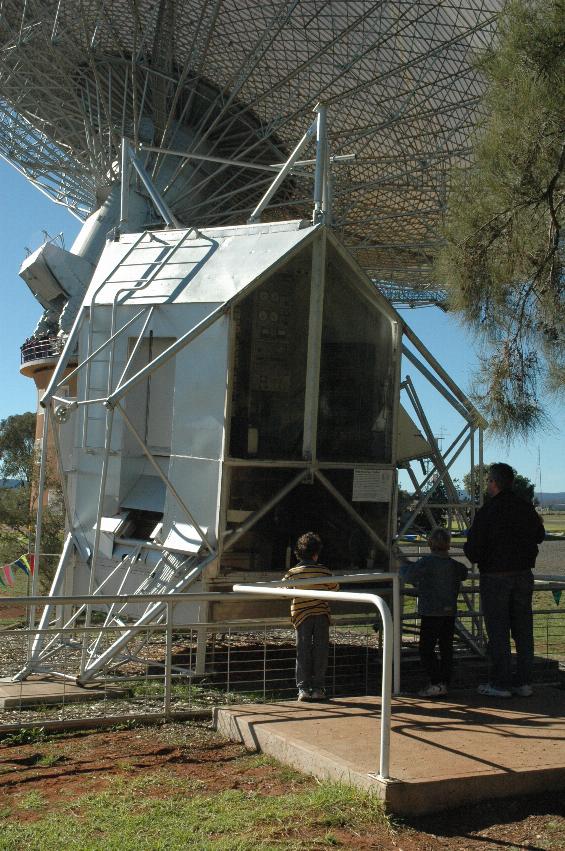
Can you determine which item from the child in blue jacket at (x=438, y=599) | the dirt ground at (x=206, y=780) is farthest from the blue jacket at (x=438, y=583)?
the dirt ground at (x=206, y=780)

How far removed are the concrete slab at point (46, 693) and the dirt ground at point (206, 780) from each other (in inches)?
50.4

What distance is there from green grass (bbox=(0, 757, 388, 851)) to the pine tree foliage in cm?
582

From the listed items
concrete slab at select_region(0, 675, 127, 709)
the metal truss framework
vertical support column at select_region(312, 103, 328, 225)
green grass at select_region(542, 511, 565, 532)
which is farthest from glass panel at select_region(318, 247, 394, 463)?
green grass at select_region(542, 511, 565, 532)

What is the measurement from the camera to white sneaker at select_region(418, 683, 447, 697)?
878 centimetres

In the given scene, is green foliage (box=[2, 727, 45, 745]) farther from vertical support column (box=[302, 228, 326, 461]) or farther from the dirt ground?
vertical support column (box=[302, 228, 326, 461])

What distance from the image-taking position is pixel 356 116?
94.1ft

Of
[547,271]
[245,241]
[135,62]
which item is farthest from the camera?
[135,62]

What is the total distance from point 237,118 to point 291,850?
27.0 metres

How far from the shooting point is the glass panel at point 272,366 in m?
11.4

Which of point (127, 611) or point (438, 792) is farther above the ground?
point (127, 611)

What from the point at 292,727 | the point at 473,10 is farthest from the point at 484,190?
the point at 473,10

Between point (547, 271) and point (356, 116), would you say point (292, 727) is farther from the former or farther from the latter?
point (356, 116)

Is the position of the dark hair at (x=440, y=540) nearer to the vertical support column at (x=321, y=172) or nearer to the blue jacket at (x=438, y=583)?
the blue jacket at (x=438, y=583)

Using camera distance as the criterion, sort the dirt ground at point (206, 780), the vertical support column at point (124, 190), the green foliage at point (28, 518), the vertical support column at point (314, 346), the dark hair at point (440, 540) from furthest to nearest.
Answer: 1. the green foliage at point (28, 518)
2. the vertical support column at point (124, 190)
3. the vertical support column at point (314, 346)
4. the dark hair at point (440, 540)
5. the dirt ground at point (206, 780)
